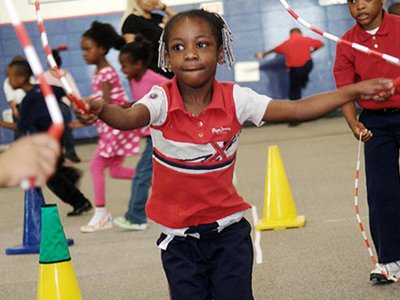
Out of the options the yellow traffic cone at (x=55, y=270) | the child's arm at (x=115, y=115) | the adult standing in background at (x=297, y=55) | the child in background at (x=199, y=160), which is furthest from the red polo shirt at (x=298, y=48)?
the child's arm at (x=115, y=115)

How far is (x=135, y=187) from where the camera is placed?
661cm

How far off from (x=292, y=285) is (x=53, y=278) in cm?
126

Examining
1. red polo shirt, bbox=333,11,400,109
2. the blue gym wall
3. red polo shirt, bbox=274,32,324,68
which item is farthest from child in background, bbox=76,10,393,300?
the blue gym wall

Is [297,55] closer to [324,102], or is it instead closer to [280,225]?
[280,225]

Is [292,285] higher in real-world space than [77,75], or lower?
higher

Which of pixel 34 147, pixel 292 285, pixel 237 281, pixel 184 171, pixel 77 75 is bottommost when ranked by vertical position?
pixel 77 75

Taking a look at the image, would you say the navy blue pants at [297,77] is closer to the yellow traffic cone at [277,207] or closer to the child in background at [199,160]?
the yellow traffic cone at [277,207]

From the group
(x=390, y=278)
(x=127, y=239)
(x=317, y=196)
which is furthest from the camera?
(x=317, y=196)

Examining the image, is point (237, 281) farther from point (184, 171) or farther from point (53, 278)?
point (53, 278)

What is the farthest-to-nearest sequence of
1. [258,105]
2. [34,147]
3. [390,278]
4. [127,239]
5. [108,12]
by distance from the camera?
[108,12] → [127,239] → [390,278] → [258,105] → [34,147]

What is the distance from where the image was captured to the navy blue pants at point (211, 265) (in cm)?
331

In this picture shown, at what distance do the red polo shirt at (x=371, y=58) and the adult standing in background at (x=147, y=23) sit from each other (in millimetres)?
2669

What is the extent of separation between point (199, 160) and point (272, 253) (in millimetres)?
2320

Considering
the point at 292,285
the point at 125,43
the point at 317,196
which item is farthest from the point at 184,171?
the point at 317,196
